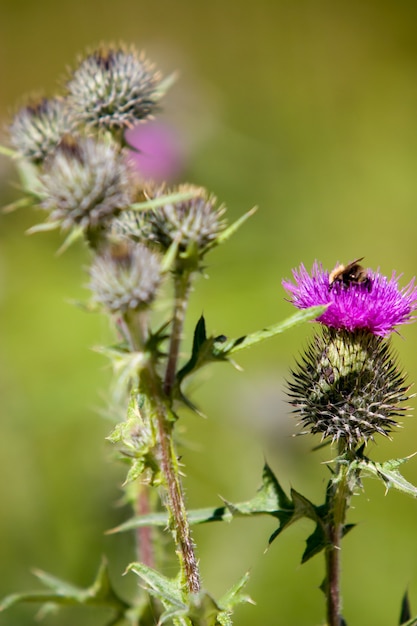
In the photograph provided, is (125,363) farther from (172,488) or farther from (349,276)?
(349,276)

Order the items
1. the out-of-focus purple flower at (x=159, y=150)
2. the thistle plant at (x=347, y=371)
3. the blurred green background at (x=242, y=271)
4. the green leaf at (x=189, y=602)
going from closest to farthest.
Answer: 1. the green leaf at (x=189, y=602)
2. the thistle plant at (x=347, y=371)
3. the blurred green background at (x=242, y=271)
4. the out-of-focus purple flower at (x=159, y=150)

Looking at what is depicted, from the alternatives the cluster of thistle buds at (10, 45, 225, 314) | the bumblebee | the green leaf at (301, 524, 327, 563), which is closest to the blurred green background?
the bumblebee

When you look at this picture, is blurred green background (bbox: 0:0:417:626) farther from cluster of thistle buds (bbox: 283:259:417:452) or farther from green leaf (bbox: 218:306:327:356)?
green leaf (bbox: 218:306:327:356)

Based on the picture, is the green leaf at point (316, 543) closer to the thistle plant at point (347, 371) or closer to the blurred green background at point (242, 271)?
the thistle plant at point (347, 371)

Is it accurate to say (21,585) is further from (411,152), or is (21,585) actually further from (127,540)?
(411,152)

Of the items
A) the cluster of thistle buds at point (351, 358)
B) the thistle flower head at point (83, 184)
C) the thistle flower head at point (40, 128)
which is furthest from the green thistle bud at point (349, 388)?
the thistle flower head at point (40, 128)

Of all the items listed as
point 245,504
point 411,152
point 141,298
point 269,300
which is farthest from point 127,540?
point 411,152
